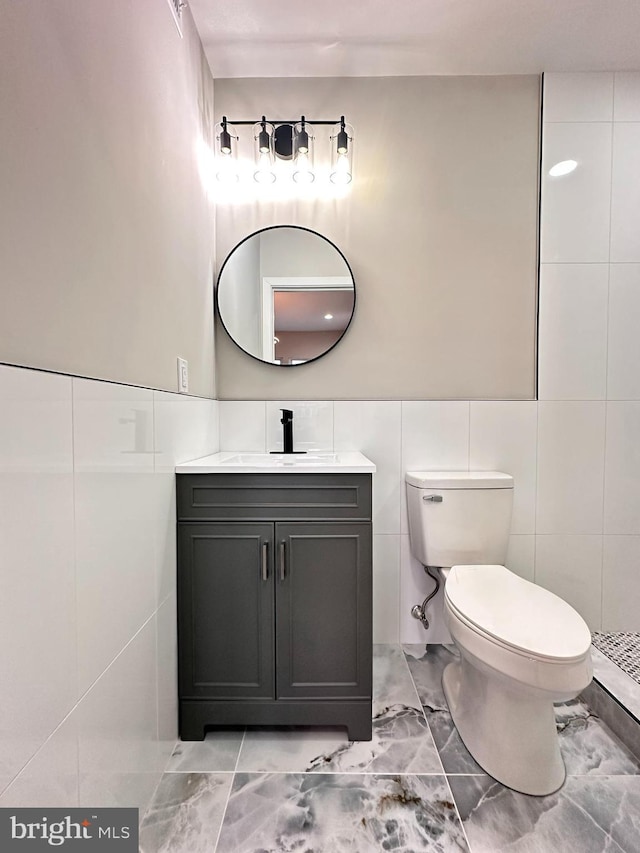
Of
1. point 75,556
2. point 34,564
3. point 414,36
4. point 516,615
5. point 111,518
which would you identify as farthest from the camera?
point 414,36

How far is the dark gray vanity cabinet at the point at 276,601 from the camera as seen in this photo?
1342 millimetres

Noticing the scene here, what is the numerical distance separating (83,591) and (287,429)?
1116mm

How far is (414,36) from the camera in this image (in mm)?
1651

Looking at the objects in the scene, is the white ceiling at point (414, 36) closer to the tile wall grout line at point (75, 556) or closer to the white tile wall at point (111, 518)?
the white tile wall at point (111, 518)

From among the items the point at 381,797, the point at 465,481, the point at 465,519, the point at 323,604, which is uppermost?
the point at 465,481

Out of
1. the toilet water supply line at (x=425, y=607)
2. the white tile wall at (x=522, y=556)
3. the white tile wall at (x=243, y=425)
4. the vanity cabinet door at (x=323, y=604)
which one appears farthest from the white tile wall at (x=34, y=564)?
the white tile wall at (x=522, y=556)

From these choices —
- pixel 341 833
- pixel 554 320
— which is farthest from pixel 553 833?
pixel 554 320

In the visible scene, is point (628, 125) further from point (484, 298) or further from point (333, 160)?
point (333, 160)

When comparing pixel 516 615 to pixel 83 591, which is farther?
pixel 516 615

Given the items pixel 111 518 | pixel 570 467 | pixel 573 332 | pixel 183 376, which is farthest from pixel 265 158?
pixel 570 467

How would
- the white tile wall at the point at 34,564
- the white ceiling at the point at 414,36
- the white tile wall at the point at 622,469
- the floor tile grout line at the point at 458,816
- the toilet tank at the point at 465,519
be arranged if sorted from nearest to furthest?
the white tile wall at the point at 34,564 < the floor tile grout line at the point at 458,816 < the white ceiling at the point at 414,36 < the toilet tank at the point at 465,519 < the white tile wall at the point at 622,469

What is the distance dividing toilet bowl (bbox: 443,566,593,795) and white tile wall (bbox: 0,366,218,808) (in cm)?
91

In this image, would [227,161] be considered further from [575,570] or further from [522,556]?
[575,570]

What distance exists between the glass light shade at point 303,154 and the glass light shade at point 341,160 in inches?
3.6
